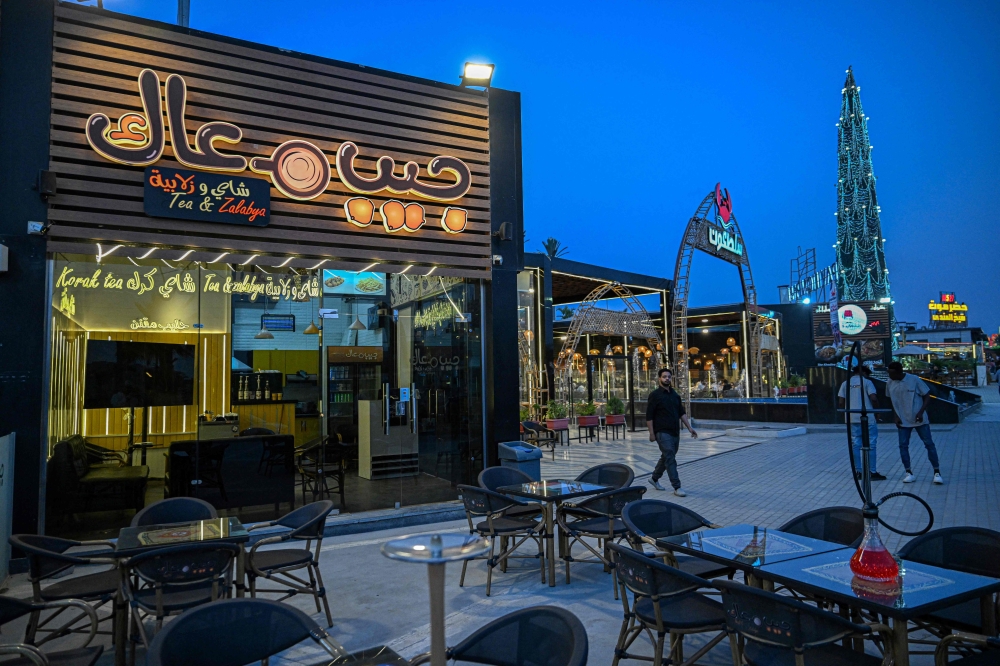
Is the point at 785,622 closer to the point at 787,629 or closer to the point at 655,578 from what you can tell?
the point at 787,629

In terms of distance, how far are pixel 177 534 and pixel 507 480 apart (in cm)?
297

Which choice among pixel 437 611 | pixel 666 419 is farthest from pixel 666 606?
pixel 666 419

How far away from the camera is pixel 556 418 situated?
609 inches

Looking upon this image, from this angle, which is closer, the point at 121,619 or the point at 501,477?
the point at 121,619

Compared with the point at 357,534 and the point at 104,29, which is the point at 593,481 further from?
the point at 104,29

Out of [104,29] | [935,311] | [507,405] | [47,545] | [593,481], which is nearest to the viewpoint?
[47,545]

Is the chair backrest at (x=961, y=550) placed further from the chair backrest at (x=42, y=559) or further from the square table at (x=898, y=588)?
the chair backrest at (x=42, y=559)

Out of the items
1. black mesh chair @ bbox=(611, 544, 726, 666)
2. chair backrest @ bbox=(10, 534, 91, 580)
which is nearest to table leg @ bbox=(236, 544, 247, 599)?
chair backrest @ bbox=(10, 534, 91, 580)

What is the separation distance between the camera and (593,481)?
5.98 meters

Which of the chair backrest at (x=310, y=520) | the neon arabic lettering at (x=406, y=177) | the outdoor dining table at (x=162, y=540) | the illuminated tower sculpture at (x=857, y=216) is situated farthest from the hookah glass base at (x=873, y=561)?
the illuminated tower sculpture at (x=857, y=216)

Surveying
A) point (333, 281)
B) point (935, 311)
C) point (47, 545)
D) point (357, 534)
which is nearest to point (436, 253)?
point (333, 281)

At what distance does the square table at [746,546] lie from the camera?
10.0ft

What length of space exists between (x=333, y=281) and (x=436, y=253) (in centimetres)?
136

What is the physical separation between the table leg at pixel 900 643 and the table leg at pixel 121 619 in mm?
3631
